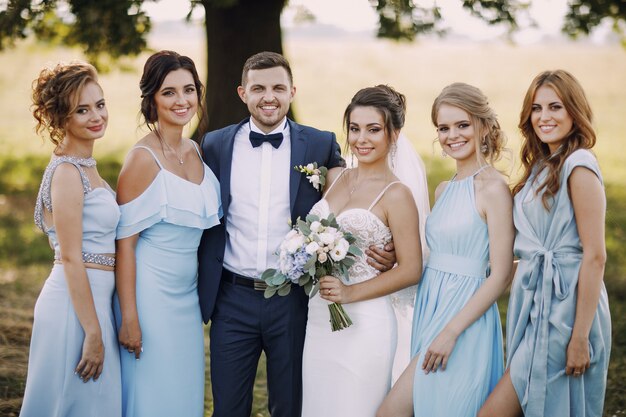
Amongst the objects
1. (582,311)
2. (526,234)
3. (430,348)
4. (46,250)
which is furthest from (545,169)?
(46,250)

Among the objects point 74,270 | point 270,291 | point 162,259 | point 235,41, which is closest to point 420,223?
point 270,291

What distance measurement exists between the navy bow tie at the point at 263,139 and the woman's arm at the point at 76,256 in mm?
1107

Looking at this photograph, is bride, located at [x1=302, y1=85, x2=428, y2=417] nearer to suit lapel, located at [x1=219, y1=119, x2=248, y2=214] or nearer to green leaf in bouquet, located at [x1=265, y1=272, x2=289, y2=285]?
green leaf in bouquet, located at [x1=265, y1=272, x2=289, y2=285]

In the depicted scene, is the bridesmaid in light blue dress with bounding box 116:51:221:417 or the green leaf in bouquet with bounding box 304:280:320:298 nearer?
the green leaf in bouquet with bounding box 304:280:320:298

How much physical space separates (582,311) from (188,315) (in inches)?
86.2

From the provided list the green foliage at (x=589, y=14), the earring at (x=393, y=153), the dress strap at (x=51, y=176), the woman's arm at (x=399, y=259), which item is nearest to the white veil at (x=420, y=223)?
the earring at (x=393, y=153)

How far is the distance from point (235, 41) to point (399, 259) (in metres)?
5.47

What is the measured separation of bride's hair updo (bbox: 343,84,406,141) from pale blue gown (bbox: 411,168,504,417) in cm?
53

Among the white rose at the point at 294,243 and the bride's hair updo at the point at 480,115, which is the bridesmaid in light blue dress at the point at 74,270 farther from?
the bride's hair updo at the point at 480,115

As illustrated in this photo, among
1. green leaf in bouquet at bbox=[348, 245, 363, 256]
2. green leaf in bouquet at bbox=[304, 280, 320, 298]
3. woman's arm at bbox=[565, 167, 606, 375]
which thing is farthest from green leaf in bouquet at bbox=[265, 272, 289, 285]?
woman's arm at bbox=[565, 167, 606, 375]

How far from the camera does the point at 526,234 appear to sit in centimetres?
361

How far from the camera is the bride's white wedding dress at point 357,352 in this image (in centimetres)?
394

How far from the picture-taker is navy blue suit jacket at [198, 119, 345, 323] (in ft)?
14.1

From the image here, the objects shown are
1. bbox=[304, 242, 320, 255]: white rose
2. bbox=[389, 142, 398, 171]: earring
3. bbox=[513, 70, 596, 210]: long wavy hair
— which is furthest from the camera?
bbox=[389, 142, 398, 171]: earring
